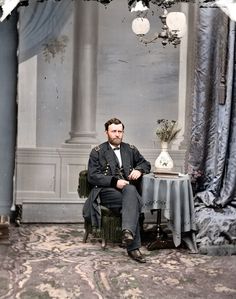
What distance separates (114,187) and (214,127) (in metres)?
1.29

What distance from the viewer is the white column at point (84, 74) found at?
6.20m

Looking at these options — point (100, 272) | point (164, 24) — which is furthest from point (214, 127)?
point (100, 272)

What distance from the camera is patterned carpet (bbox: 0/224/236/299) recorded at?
13.2 feet

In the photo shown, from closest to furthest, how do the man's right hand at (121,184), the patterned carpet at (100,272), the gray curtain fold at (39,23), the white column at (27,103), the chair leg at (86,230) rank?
1. the patterned carpet at (100,272)
2. the man's right hand at (121,184)
3. the chair leg at (86,230)
4. the gray curtain fold at (39,23)
5. the white column at (27,103)

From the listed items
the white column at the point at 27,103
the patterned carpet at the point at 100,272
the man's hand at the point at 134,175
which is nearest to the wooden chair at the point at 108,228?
the patterned carpet at the point at 100,272

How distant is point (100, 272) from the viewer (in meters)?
4.50

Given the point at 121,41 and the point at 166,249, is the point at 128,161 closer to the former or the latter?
the point at 166,249

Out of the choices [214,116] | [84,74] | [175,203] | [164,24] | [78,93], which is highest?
[164,24]

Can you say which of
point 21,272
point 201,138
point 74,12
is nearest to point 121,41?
point 74,12

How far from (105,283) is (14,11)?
10.9ft

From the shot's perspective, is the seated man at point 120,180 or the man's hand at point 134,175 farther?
the man's hand at point 134,175

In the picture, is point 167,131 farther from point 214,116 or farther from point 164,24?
point 164,24

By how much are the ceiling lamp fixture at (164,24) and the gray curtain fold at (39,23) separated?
82 cm

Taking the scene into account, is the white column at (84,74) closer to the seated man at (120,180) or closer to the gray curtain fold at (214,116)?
the seated man at (120,180)
